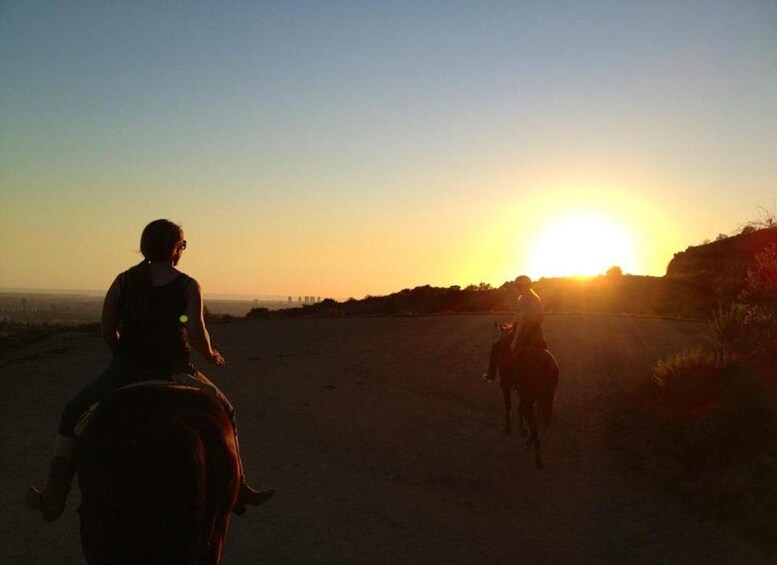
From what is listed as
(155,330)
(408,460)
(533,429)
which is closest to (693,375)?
(533,429)

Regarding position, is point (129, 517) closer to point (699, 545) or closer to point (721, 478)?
point (699, 545)

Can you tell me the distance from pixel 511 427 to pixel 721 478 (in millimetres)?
4088

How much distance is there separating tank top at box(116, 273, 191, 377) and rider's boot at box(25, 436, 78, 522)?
0.73 meters

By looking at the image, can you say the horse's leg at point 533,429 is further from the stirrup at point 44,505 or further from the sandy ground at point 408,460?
the stirrup at point 44,505

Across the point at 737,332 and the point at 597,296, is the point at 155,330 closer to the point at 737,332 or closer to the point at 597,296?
the point at 737,332

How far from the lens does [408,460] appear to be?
1048 centimetres

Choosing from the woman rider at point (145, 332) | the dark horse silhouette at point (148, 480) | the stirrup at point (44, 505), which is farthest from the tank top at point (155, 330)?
the stirrup at point (44, 505)

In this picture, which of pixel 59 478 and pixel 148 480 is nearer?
pixel 148 480

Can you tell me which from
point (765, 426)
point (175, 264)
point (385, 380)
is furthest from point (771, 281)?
point (175, 264)

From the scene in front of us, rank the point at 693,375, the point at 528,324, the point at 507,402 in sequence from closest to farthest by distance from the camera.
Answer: the point at 528,324, the point at 693,375, the point at 507,402

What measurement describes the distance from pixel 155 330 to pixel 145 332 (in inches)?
2.8

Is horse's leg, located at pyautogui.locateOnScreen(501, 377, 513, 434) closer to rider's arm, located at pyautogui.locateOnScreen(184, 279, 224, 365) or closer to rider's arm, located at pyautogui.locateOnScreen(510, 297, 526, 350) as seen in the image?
rider's arm, located at pyautogui.locateOnScreen(510, 297, 526, 350)

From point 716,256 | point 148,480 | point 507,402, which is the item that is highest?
point 716,256

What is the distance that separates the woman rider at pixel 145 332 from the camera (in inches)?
186
